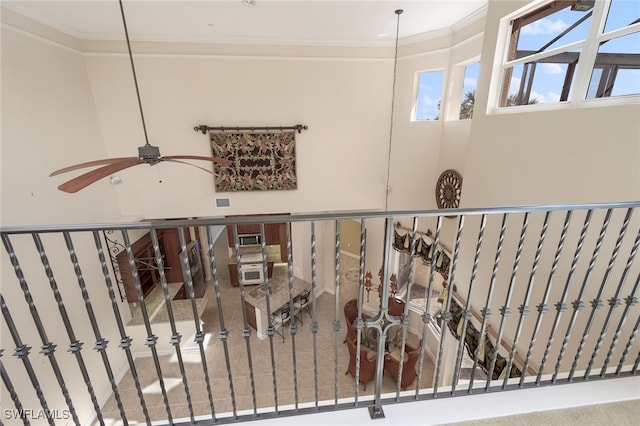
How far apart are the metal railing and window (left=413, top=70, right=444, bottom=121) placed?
6.31 ft

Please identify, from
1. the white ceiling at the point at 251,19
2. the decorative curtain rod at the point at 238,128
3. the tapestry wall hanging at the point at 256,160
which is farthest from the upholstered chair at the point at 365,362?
the white ceiling at the point at 251,19

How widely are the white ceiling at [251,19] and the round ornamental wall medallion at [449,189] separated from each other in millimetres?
2149

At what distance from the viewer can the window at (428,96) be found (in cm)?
448

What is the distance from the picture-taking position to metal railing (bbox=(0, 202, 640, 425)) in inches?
46.1

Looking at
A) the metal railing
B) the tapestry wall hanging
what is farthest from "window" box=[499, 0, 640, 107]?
the tapestry wall hanging

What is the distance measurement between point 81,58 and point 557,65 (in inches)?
226

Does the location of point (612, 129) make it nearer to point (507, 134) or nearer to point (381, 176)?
point (507, 134)

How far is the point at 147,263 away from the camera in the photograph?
5469mm

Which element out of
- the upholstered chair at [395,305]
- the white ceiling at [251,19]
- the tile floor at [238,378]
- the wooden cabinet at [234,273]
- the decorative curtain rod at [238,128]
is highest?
the white ceiling at [251,19]

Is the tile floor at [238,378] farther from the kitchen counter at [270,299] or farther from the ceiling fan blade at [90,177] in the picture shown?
the ceiling fan blade at [90,177]

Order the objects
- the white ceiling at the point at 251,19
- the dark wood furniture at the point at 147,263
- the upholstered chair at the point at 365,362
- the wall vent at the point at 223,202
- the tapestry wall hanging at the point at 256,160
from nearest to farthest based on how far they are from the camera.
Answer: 1. the white ceiling at the point at 251,19
2. the upholstered chair at the point at 365,362
3. the tapestry wall hanging at the point at 256,160
4. the dark wood furniture at the point at 147,263
5. the wall vent at the point at 223,202

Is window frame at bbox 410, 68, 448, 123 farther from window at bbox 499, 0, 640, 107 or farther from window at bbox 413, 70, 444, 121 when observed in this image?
window at bbox 499, 0, 640, 107

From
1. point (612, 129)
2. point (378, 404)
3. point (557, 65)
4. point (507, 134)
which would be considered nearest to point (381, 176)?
point (507, 134)

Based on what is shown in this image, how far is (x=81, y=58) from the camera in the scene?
13.0ft
